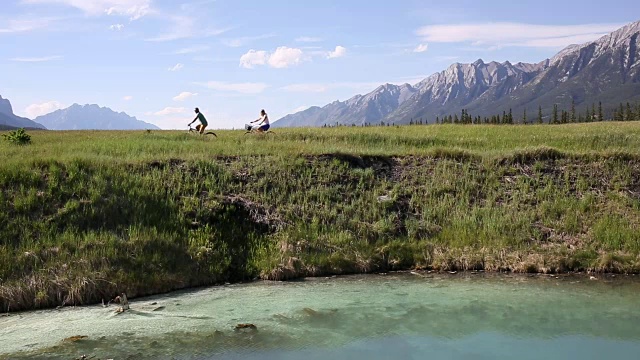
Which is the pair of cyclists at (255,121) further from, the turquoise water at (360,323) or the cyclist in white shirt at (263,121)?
the turquoise water at (360,323)

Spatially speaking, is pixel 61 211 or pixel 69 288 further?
pixel 61 211

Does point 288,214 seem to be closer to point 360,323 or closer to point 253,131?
point 360,323

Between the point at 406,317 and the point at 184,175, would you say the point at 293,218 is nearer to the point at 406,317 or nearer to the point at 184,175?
the point at 184,175

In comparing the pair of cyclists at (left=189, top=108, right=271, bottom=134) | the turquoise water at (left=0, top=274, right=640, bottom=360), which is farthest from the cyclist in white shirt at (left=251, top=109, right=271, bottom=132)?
the turquoise water at (left=0, top=274, right=640, bottom=360)

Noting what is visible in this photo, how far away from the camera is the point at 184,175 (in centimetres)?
2117

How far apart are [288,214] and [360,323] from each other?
25.7 ft

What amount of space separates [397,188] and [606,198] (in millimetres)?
8154

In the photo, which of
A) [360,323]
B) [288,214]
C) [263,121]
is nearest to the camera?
[360,323]

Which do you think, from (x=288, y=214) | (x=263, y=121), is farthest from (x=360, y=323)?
(x=263, y=121)

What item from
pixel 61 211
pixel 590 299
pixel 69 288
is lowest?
pixel 590 299

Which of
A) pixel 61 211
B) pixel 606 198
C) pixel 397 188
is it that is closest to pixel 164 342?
pixel 61 211

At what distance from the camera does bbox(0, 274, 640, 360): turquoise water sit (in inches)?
424

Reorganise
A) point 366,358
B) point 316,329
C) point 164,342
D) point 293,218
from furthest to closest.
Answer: point 293,218
point 316,329
point 164,342
point 366,358

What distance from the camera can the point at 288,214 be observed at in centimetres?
1972
